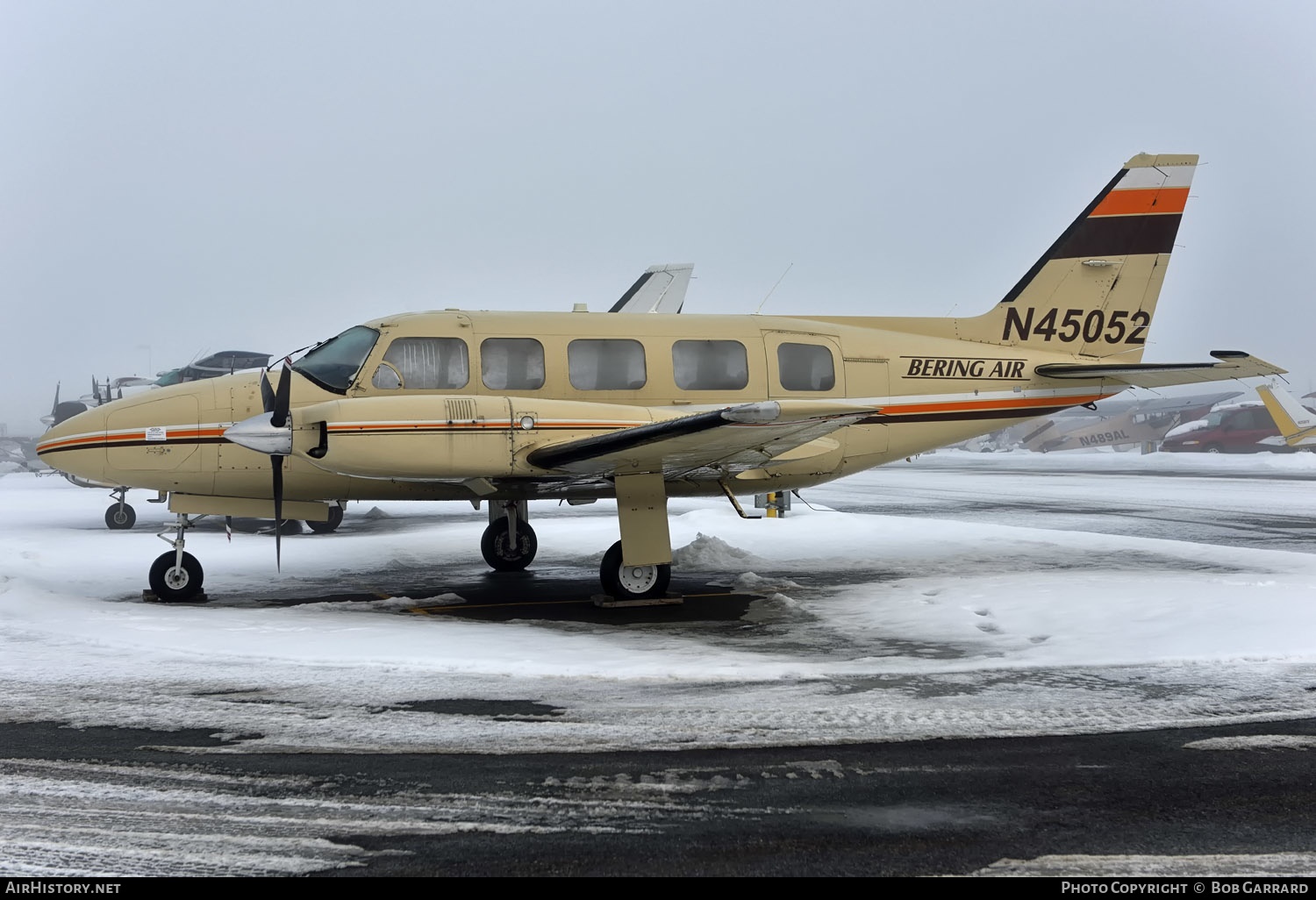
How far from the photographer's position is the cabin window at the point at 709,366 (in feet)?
35.6

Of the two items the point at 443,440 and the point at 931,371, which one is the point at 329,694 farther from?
the point at 931,371

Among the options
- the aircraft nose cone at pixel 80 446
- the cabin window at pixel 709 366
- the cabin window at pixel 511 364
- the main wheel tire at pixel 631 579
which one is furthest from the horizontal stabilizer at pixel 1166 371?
the aircraft nose cone at pixel 80 446

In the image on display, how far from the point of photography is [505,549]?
12.8 meters

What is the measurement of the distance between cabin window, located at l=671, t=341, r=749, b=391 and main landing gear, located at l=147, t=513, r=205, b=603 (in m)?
5.49

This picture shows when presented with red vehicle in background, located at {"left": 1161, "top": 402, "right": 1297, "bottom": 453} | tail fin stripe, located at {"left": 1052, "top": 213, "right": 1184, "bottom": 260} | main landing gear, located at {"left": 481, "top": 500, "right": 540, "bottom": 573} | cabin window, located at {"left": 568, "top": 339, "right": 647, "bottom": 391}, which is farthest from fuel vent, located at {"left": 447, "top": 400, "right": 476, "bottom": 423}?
red vehicle in background, located at {"left": 1161, "top": 402, "right": 1297, "bottom": 453}

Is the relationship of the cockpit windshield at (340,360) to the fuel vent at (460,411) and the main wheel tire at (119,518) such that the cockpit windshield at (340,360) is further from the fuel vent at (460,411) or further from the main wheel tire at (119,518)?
the main wheel tire at (119,518)

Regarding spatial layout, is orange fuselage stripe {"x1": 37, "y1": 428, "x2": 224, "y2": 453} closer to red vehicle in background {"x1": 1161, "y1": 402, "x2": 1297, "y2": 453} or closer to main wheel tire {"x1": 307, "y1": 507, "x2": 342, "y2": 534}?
main wheel tire {"x1": 307, "y1": 507, "x2": 342, "y2": 534}

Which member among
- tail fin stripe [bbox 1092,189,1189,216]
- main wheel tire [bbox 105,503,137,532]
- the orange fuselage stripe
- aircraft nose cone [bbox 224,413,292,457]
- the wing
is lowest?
main wheel tire [bbox 105,503,137,532]

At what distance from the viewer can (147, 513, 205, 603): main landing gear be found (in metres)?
9.91

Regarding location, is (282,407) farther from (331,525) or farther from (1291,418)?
(1291,418)

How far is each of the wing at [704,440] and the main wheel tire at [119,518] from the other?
14.1 meters

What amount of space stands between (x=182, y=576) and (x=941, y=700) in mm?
7931

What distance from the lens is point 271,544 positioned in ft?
51.4

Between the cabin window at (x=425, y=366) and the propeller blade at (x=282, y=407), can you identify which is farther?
the cabin window at (x=425, y=366)
